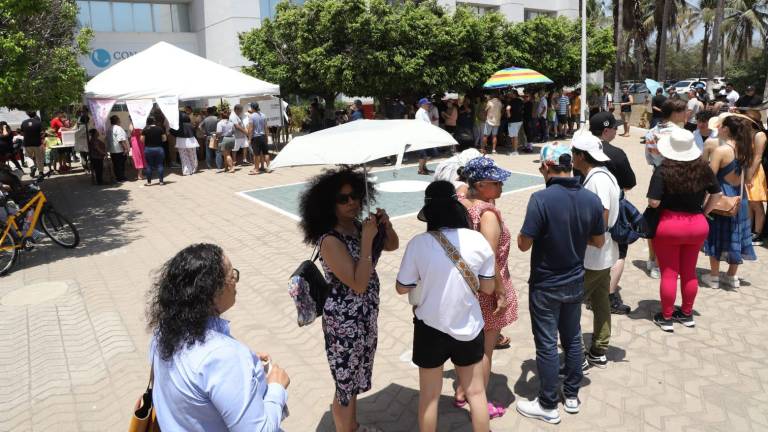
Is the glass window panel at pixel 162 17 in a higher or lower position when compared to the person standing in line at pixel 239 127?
higher

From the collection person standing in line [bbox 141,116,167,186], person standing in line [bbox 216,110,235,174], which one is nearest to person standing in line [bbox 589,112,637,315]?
person standing in line [bbox 141,116,167,186]

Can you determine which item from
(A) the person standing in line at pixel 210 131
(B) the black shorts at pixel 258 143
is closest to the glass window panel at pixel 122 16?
(A) the person standing in line at pixel 210 131

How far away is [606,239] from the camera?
13.4 feet

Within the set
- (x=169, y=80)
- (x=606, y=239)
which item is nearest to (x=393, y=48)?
(x=169, y=80)

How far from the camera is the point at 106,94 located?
14.0 m

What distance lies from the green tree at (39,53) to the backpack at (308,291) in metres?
6.76

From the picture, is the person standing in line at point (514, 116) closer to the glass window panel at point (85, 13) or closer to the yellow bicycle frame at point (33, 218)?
the yellow bicycle frame at point (33, 218)

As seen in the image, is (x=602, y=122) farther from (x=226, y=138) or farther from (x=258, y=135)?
(x=226, y=138)

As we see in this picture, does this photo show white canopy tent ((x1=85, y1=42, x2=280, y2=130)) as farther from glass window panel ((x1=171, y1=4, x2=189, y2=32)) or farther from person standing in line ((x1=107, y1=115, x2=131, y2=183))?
glass window panel ((x1=171, y1=4, x2=189, y2=32))

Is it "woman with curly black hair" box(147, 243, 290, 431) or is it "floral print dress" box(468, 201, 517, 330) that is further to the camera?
"floral print dress" box(468, 201, 517, 330)

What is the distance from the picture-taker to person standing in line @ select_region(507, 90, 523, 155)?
51.0 ft

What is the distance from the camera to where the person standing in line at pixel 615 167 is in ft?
15.5

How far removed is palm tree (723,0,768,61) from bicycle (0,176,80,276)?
5295 centimetres

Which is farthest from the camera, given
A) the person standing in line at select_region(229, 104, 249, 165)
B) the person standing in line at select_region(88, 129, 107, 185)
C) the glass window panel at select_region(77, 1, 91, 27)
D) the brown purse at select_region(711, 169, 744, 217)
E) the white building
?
the white building
